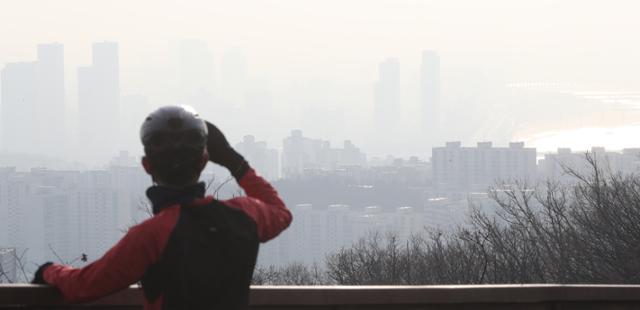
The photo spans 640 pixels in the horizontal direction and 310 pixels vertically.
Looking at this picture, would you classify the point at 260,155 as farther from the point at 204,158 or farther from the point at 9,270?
the point at 204,158

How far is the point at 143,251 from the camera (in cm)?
242

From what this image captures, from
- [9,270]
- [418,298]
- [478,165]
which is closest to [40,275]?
[418,298]

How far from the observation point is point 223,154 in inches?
106

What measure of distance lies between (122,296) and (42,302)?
0.30m

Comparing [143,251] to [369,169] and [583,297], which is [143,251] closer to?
[583,297]

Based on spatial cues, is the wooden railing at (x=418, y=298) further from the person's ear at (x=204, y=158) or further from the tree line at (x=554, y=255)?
the tree line at (x=554, y=255)

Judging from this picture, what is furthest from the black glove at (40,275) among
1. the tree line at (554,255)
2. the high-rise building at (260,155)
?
the high-rise building at (260,155)

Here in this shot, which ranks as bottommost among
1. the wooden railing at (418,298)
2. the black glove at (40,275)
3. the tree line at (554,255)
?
the tree line at (554,255)

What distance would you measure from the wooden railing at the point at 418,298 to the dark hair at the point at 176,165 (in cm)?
49

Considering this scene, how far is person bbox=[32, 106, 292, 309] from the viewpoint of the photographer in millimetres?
2414

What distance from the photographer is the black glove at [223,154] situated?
2676 mm

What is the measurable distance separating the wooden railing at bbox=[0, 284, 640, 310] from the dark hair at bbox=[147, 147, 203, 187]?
495 millimetres

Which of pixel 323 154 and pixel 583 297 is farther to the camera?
pixel 323 154

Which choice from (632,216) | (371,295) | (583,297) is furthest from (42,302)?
(632,216)
